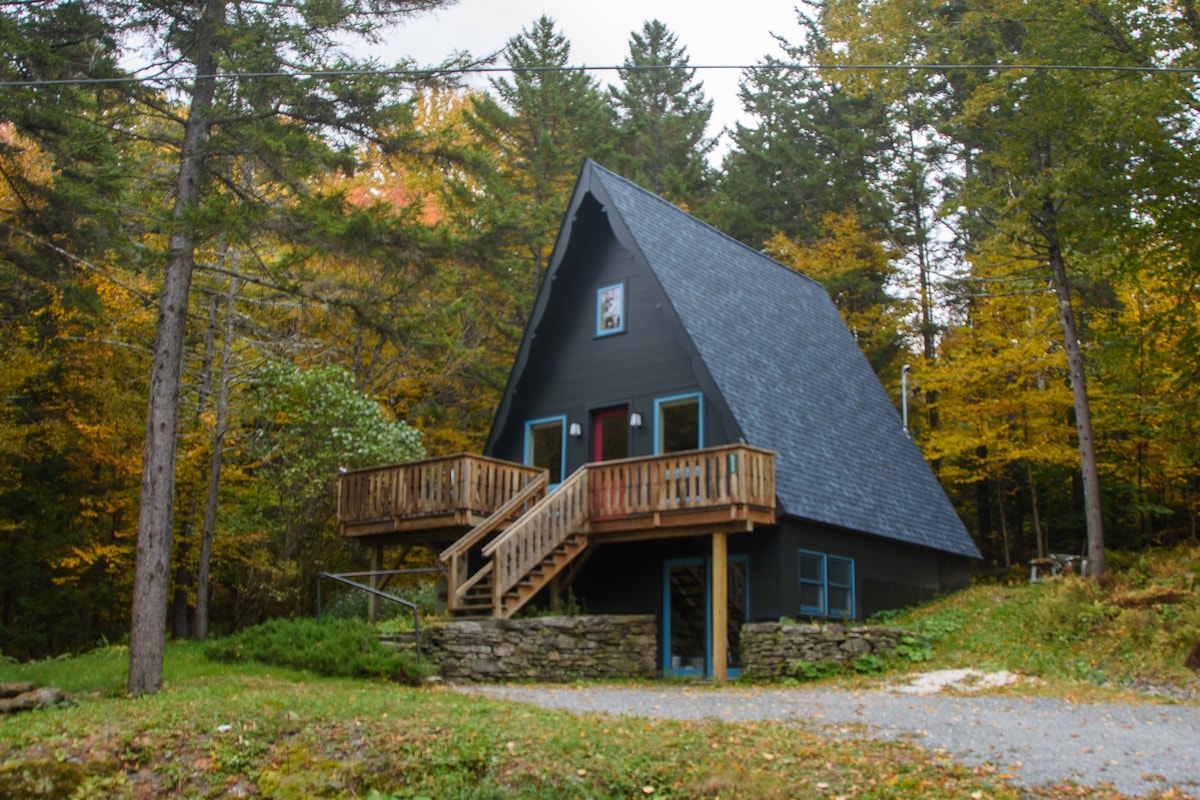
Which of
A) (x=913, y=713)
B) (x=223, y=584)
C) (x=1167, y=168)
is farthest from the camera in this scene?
(x=223, y=584)

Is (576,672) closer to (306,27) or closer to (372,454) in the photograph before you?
(372,454)

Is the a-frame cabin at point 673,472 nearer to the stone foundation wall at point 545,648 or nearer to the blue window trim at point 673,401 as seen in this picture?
the blue window trim at point 673,401

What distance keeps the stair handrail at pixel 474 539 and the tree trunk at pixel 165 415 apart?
13.2 ft

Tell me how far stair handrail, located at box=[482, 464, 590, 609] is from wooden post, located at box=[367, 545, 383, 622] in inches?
135

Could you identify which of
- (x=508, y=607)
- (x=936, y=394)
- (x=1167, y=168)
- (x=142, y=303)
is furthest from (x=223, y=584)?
(x=1167, y=168)

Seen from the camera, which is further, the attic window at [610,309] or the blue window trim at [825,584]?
the attic window at [610,309]

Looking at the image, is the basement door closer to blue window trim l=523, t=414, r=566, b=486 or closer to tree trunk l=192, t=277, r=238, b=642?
blue window trim l=523, t=414, r=566, b=486

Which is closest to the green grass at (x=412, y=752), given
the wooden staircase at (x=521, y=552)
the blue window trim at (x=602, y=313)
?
the wooden staircase at (x=521, y=552)

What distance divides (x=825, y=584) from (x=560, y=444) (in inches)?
218

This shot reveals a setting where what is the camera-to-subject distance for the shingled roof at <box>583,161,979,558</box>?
1825 cm

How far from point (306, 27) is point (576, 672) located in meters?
9.44

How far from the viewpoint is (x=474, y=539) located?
55.5ft

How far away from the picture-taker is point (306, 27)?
14.5 metres

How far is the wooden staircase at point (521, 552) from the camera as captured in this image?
16.0 meters
